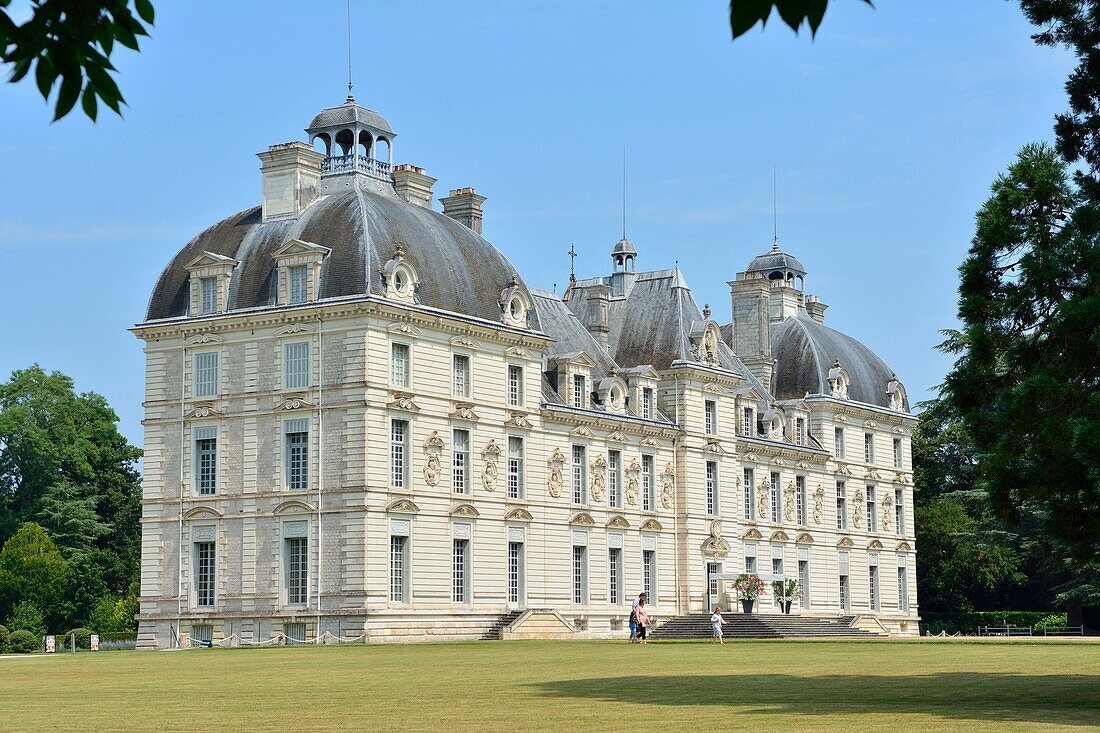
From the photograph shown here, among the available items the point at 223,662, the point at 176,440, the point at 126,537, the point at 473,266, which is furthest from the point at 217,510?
the point at 126,537

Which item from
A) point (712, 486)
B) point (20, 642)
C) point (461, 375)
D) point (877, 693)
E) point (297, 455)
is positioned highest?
point (461, 375)

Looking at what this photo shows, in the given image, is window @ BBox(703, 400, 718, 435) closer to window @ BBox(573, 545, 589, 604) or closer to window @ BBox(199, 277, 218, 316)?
window @ BBox(573, 545, 589, 604)

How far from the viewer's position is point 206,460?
50.7m

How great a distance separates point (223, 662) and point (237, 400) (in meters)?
16.9

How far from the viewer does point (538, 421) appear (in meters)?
54.9

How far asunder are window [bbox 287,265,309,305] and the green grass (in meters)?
15.9

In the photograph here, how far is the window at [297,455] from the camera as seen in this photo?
48938 millimetres

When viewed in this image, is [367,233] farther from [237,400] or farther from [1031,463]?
[1031,463]

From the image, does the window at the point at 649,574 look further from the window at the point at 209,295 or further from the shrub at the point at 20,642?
the shrub at the point at 20,642

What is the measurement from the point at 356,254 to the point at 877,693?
29927mm

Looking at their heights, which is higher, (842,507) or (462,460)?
(462,460)

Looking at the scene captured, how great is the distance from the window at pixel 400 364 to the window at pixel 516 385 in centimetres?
522

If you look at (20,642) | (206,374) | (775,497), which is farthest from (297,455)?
(775,497)

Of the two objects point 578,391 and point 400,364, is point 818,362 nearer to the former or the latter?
point 578,391
